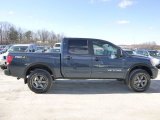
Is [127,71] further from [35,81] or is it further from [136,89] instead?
[35,81]

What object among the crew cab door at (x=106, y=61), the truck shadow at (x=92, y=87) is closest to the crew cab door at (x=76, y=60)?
the crew cab door at (x=106, y=61)

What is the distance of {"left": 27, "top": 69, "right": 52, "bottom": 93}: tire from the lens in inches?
373

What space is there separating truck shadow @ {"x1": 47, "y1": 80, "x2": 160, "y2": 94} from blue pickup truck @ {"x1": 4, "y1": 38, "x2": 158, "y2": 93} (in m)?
0.50

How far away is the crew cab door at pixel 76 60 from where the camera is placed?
9711mm

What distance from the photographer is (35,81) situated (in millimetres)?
9500

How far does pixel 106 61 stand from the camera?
9.85 m

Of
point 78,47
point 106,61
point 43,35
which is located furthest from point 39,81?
point 43,35

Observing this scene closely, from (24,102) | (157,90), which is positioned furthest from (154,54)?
(24,102)

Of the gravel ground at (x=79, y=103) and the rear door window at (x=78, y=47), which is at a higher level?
the rear door window at (x=78, y=47)

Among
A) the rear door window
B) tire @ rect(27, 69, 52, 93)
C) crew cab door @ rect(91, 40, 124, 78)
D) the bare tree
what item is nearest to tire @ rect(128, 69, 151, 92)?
crew cab door @ rect(91, 40, 124, 78)

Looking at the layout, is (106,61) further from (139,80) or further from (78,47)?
(139,80)

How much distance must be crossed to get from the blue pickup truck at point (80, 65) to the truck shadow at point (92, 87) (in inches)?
19.7

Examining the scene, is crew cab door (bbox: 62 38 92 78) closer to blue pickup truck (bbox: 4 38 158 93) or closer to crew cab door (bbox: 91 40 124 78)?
blue pickup truck (bbox: 4 38 158 93)

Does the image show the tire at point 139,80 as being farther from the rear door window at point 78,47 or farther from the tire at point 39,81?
the tire at point 39,81
